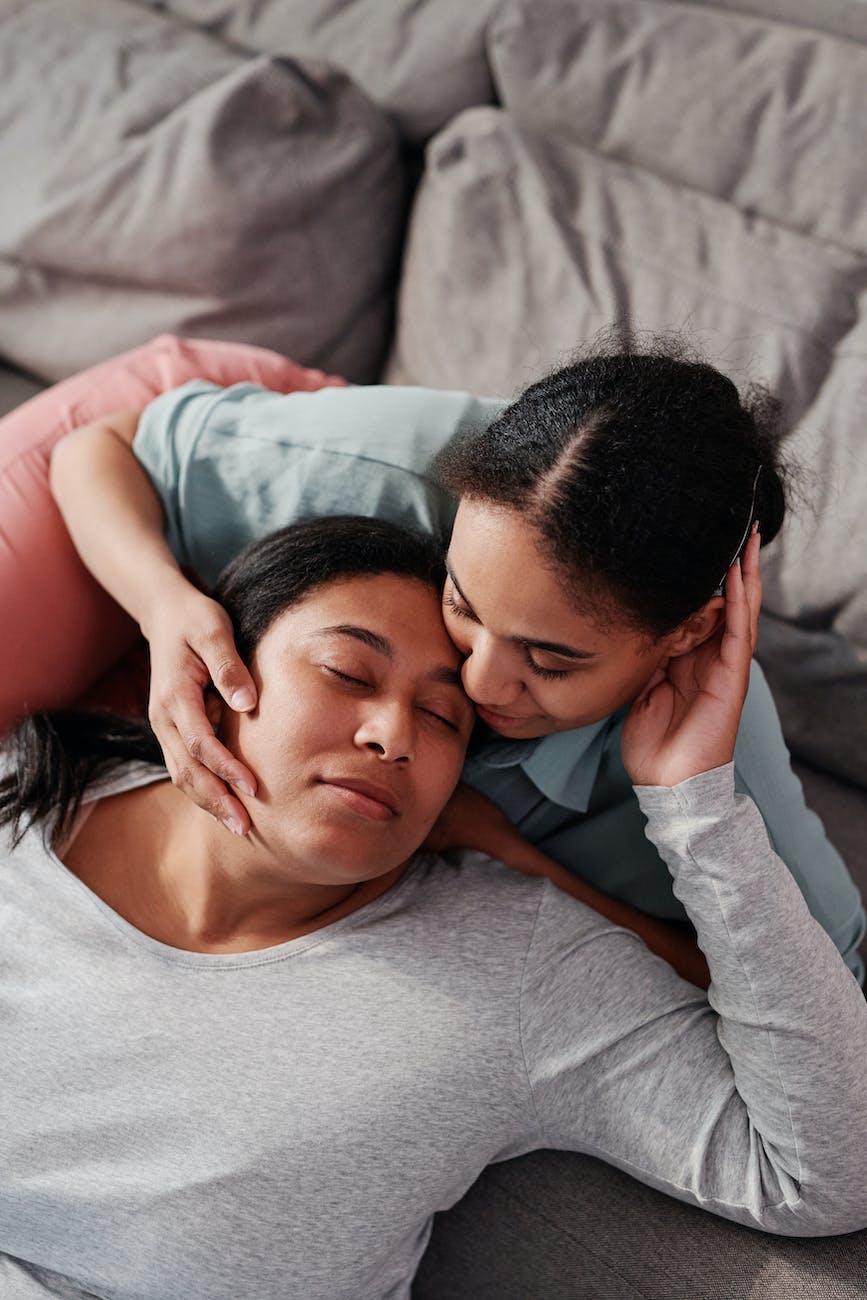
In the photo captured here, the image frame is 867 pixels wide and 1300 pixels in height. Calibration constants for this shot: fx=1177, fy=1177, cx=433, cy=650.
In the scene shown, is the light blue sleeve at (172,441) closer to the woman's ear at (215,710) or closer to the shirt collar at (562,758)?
the woman's ear at (215,710)

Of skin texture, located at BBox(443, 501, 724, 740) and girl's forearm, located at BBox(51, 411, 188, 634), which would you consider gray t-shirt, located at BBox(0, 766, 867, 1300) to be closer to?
skin texture, located at BBox(443, 501, 724, 740)

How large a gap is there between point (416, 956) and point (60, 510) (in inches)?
26.8

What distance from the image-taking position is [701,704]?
1.10 m

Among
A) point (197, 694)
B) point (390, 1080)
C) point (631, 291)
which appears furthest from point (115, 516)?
point (631, 291)

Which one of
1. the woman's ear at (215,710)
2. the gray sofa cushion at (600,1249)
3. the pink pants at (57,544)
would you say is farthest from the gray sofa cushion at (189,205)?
the gray sofa cushion at (600,1249)

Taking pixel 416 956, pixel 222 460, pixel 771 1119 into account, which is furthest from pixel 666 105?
pixel 771 1119

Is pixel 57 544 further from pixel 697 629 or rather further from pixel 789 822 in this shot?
pixel 789 822

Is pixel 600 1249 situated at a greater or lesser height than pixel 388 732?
lesser

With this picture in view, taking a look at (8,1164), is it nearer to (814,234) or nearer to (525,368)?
(525,368)

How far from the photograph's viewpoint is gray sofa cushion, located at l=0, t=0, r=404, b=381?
177cm

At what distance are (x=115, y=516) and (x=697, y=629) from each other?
2.10 ft

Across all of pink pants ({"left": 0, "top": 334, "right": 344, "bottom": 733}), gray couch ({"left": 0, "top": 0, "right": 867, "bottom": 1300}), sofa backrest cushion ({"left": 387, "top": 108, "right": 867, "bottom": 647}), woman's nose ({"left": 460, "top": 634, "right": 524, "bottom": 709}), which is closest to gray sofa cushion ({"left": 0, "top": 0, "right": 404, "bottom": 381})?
gray couch ({"left": 0, "top": 0, "right": 867, "bottom": 1300})

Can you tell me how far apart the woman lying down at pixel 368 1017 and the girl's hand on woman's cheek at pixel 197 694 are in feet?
0.07

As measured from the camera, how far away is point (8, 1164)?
111 cm
